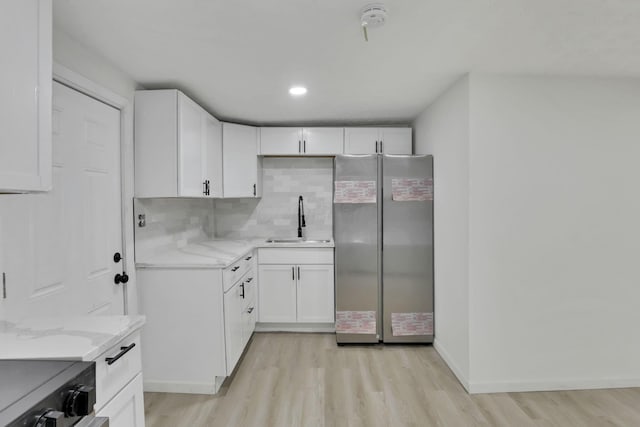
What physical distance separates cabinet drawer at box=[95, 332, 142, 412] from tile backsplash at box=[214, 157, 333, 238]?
2751mm

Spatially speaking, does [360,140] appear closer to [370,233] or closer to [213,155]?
[370,233]

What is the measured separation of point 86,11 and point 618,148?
3.45 m

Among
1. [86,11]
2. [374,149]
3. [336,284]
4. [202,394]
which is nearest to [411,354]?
[336,284]

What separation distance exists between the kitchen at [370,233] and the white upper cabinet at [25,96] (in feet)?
1.65

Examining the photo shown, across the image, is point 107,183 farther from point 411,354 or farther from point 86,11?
point 411,354

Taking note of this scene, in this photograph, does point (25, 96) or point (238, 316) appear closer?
point (25, 96)

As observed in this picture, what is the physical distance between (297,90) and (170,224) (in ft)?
5.27

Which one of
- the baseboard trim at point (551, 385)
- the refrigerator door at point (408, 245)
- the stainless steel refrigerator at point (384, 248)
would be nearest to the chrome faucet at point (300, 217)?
the stainless steel refrigerator at point (384, 248)

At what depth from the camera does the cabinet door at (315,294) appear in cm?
356

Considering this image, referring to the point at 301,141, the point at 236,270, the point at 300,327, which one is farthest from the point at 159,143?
the point at 300,327

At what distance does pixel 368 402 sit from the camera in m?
2.35

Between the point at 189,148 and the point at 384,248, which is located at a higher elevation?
the point at 189,148

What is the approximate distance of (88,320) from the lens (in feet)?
4.58

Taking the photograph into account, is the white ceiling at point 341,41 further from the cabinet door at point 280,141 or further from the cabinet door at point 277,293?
the cabinet door at point 277,293
